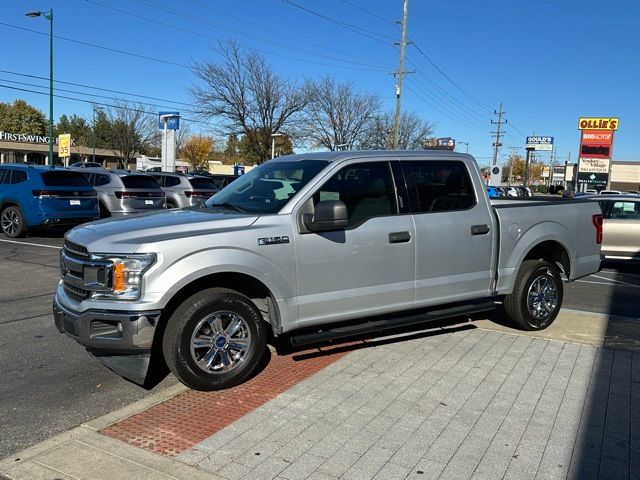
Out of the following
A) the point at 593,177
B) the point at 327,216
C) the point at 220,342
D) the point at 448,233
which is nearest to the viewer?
the point at 220,342

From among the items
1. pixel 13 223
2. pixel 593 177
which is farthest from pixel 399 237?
pixel 593 177

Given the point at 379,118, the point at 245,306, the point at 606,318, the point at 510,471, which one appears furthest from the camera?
the point at 379,118

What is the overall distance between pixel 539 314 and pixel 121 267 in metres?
4.73

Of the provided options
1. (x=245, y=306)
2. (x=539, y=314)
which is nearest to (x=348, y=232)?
(x=245, y=306)

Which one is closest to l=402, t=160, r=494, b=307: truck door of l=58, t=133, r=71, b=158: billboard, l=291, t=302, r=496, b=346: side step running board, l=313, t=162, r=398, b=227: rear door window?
l=291, t=302, r=496, b=346: side step running board

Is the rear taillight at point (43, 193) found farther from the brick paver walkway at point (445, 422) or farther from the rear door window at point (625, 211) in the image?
the rear door window at point (625, 211)

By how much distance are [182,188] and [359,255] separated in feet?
51.3

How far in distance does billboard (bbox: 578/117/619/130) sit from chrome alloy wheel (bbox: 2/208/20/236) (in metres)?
51.6

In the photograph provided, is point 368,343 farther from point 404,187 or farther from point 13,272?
point 13,272

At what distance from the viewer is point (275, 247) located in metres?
4.52

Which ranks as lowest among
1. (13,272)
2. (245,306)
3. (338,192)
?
(13,272)

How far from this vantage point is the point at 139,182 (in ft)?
52.8

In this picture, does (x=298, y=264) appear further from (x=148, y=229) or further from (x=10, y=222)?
(x=10, y=222)

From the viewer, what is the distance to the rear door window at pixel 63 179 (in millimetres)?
13516
